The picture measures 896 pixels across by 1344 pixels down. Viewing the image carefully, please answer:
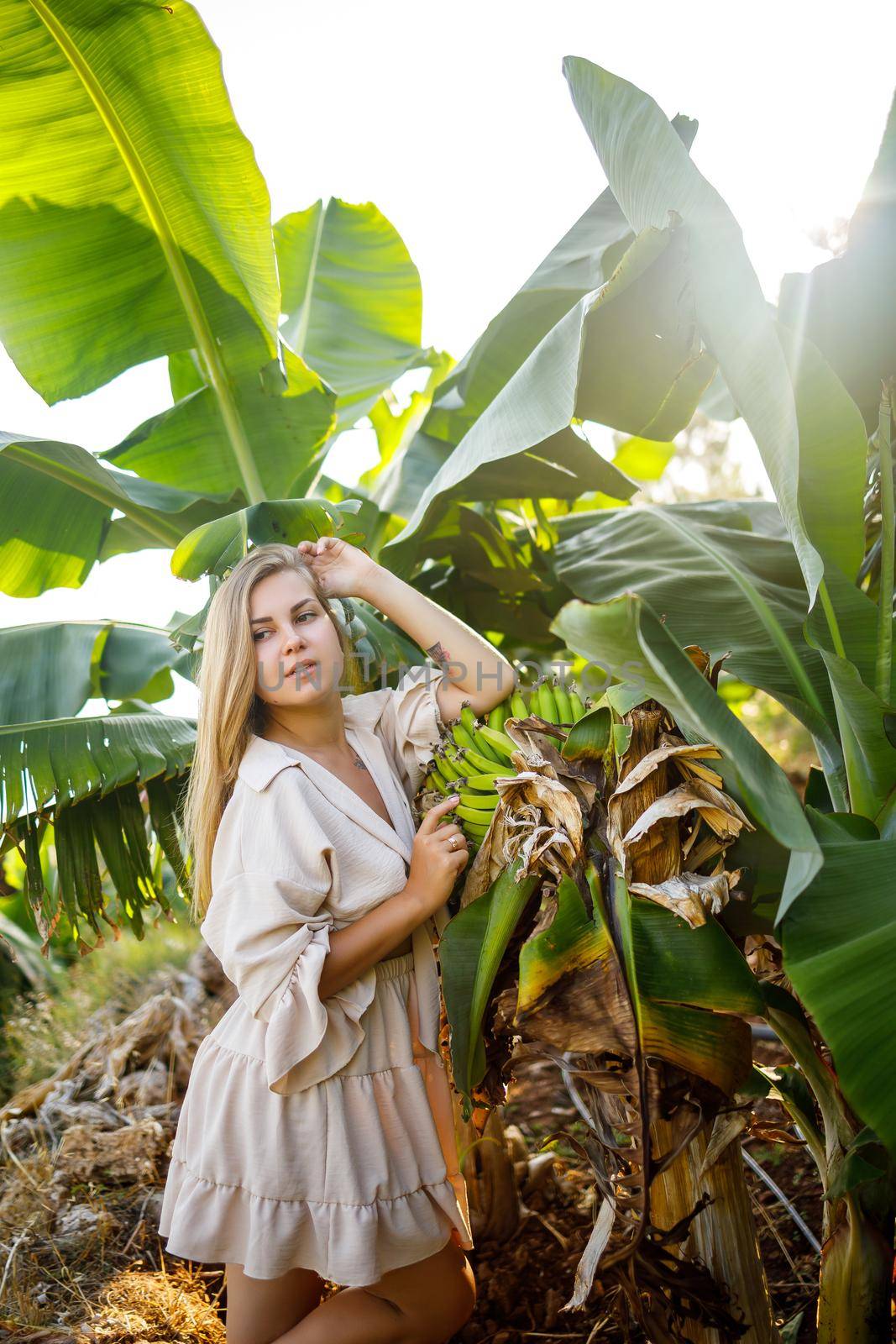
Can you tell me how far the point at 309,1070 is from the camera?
1.76 metres

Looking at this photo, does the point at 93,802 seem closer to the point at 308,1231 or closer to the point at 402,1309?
the point at 308,1231

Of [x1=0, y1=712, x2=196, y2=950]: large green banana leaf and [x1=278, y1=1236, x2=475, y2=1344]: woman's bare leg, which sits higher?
[x1=0, y1=712, x2=196, y2=950]: large green banana leaf

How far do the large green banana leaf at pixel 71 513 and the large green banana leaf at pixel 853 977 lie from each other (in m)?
2.41

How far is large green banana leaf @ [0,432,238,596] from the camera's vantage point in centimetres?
293

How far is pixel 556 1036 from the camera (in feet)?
4.95

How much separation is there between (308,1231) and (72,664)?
1.94 metres

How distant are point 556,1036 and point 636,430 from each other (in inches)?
80.0

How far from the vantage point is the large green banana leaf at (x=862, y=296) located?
79.6 inches

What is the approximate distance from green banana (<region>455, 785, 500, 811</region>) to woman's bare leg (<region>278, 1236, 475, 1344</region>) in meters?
0.93

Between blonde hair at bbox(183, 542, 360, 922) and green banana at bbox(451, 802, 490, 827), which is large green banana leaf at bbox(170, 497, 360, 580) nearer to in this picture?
blonde hair at bbox(183, 542, 360, 922)

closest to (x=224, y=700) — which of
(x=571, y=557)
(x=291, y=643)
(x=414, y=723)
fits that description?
(x=291, y=643)

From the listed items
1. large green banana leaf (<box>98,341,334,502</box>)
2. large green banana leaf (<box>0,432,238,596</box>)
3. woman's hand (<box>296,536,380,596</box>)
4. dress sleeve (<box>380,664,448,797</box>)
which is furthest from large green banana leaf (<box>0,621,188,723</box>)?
dress sleeve (<box>380,664,448,797</box>)

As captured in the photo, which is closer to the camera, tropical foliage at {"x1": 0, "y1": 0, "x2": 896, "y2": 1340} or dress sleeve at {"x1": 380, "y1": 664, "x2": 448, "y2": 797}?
tropical foliage at {"x1": 0, "y1": 0, "x2": 896, "y2": 1340}

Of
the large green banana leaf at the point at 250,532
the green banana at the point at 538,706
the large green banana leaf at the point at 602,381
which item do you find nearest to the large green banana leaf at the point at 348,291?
the large green banana leaf at the point at 602,381
